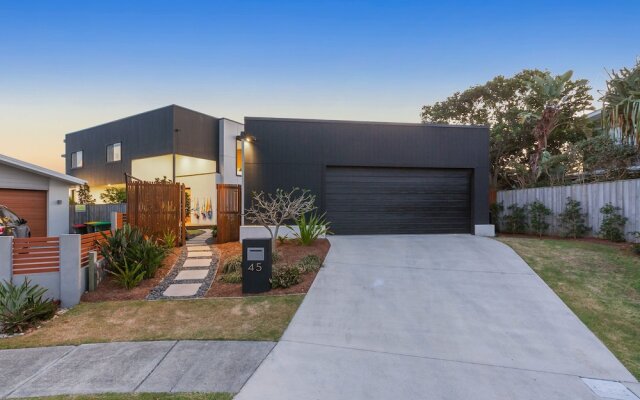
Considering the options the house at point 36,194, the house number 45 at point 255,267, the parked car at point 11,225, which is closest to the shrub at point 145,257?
the house number 45 at point 255,267

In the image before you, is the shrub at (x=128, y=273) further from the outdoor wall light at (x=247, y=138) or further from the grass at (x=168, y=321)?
the outdoor wall light at (x=247, y=138)

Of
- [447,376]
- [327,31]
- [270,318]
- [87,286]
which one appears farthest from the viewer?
[327,31]

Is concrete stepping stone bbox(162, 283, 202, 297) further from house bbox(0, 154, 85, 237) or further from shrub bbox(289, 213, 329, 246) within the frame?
house bbox(0, 154, 85, 237)

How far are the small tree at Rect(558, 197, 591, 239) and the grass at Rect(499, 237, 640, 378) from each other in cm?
108

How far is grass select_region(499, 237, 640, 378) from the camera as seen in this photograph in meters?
4.04

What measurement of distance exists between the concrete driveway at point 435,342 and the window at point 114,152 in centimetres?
1766

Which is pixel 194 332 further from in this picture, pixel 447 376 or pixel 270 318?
pixel 447 376

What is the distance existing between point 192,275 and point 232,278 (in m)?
1.26

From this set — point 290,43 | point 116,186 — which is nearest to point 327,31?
point 290,43

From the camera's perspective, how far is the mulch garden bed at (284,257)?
18.3 ft

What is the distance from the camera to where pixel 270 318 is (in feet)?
14.6

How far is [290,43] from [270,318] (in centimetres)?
955

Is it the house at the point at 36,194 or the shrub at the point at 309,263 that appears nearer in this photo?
the shrub at the point at 309,263

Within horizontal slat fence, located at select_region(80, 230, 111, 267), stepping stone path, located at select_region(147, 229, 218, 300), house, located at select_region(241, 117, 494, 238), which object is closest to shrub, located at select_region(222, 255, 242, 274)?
stepping stone path, located at select_region(147, 229, 218, 300)
